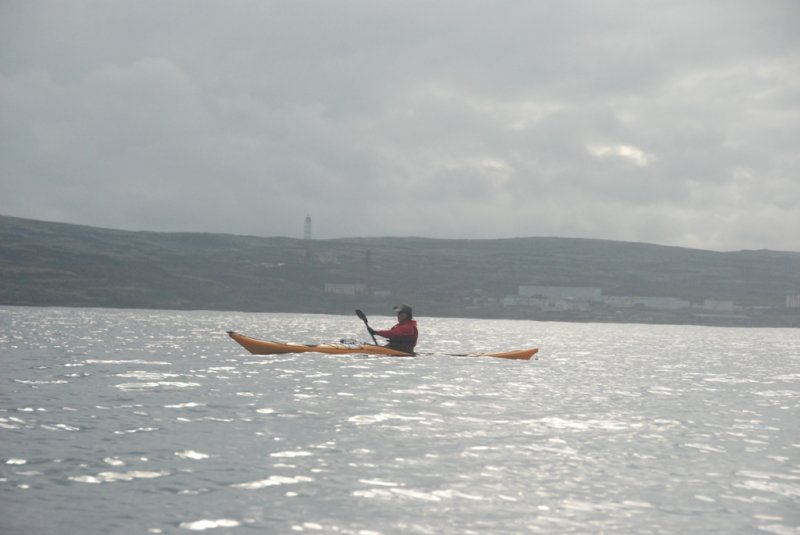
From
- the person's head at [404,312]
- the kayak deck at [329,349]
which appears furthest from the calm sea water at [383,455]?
the person's head at [404,312]

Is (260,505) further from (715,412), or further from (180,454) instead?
(715,412)

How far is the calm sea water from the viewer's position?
1102 cm

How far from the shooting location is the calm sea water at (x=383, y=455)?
434 inches

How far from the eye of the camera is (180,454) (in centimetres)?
1473

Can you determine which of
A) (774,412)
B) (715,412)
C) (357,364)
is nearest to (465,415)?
(715,412)

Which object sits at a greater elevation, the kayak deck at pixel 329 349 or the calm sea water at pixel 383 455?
the kayak deck at pixel 329 349

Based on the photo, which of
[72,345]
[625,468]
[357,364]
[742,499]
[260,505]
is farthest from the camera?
[72,345]

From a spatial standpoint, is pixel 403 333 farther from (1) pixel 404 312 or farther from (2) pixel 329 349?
(2) pixel 329 349

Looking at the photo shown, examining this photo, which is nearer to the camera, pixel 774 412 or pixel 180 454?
pixel 180 454

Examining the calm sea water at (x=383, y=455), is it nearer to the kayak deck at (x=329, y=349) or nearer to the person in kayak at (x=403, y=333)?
the kayak deck at (x=329, y=349)

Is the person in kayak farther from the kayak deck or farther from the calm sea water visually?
the calm sea water

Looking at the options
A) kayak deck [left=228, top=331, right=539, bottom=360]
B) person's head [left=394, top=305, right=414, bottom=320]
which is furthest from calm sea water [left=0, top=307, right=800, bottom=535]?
person's head [left=394, top=305, right=414, bottom=320]

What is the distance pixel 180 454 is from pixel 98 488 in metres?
2.65

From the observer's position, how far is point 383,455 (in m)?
15.1
